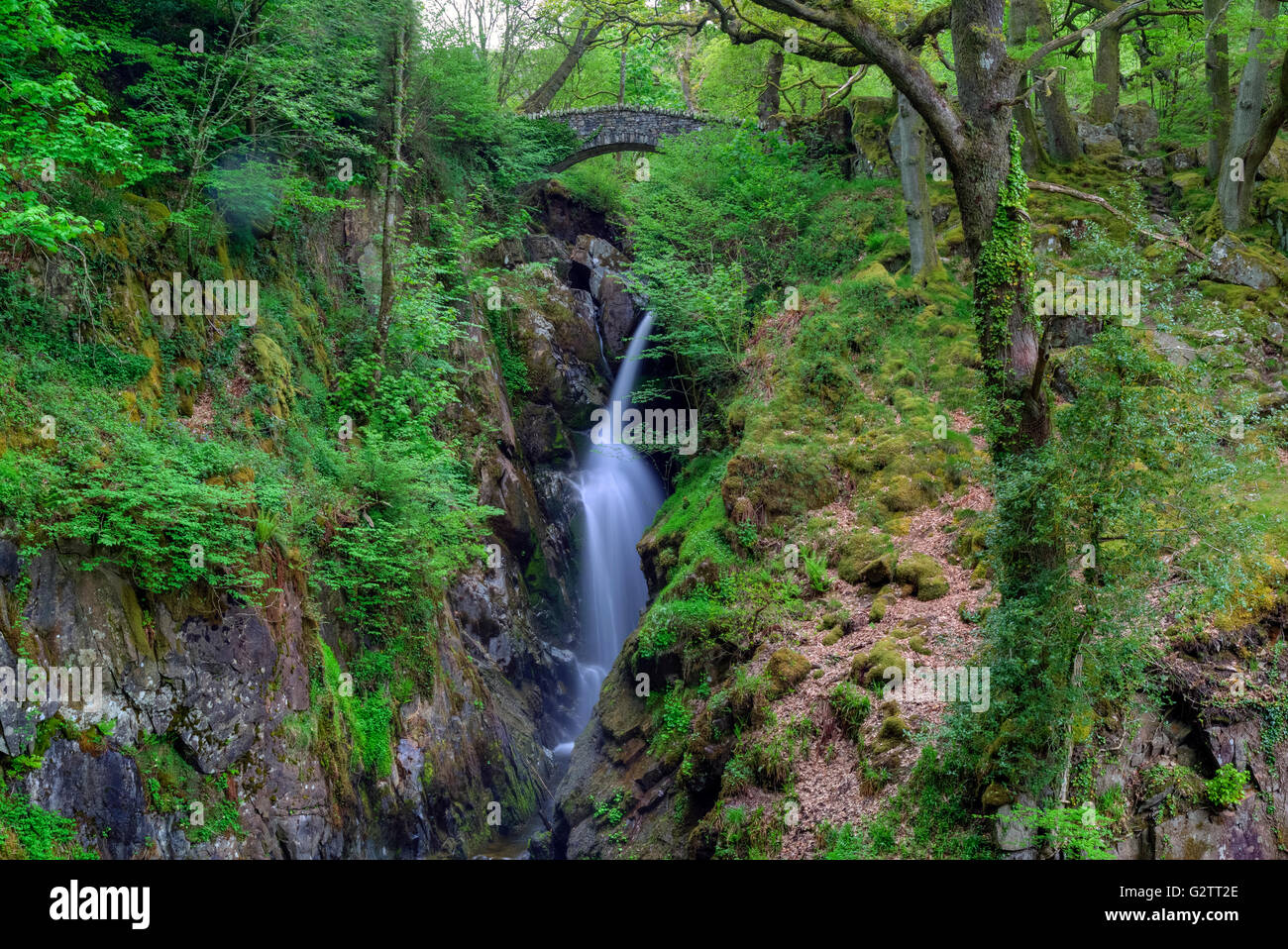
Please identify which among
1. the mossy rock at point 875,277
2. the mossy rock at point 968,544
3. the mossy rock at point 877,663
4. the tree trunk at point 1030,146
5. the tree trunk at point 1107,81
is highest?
the tree trunk at point 1107,81

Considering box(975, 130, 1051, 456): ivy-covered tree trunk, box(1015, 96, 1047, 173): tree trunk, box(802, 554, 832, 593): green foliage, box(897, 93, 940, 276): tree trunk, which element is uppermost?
box(1015, 96, 1047, 173): tree trunk

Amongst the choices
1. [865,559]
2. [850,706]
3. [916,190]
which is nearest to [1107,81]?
[916,190]

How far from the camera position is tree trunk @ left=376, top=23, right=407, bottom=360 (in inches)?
565

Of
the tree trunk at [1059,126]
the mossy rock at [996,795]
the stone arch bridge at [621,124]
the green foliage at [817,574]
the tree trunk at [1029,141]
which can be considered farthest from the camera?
the stone arch bridge at [621,124]

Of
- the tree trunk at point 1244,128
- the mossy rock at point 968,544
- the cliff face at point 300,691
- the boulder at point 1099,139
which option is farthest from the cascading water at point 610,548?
the tree trunk at point 1244,128

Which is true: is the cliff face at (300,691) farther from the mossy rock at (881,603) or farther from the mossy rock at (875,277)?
the mossy rock at (875,277)

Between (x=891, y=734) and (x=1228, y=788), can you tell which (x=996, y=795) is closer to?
(x=891, y=734)

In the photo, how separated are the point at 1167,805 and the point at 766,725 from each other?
158 inches

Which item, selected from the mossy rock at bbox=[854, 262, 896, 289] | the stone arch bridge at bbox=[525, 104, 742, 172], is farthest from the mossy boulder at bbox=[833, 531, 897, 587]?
the stone arch bridge at bbox=[525, 104, 742, 172]

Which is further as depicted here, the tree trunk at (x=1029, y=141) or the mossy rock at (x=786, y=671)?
the tree trunk at (x=1029, y=141)

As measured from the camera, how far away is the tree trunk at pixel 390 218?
14344mm

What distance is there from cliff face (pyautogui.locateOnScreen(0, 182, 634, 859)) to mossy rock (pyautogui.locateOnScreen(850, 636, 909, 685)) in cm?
636

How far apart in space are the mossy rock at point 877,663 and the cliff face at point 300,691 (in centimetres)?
636

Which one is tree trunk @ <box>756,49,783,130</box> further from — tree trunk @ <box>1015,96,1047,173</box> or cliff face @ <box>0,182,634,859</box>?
cliff face @ <box>0,182,634,859</box>
